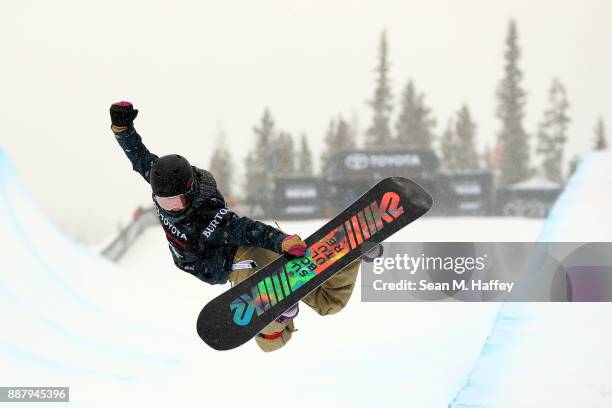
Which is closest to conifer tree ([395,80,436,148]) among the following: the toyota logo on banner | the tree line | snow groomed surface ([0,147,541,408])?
the tree line

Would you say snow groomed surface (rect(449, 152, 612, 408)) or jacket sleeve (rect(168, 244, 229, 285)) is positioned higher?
jacket sleeve (rect(168, 244, 229, 285))

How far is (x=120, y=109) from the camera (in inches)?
162

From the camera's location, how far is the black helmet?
12.3 ft

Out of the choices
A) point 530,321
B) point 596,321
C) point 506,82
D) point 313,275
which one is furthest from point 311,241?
point 506,82

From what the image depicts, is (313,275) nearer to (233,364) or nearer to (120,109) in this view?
(120,109)

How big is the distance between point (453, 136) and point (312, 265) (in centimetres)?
4306

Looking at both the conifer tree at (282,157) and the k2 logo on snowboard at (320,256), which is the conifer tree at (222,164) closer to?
the conifer tree at (282,157)

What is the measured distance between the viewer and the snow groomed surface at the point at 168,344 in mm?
5629

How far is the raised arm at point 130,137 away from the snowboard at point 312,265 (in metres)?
0.92

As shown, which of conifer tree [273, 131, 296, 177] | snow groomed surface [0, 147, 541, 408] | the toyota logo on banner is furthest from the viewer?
conifer tree [273, 131, 296, 177]

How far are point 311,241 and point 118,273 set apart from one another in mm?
4459

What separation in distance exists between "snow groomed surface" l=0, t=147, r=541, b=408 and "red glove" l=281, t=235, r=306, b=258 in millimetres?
2053

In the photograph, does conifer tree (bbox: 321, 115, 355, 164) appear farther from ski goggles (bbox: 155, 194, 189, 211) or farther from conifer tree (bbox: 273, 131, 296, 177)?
ski goggles (bbox: 155, 194, 189, 211)

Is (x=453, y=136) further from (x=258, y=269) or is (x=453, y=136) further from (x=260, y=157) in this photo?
(x=258, y=269)
